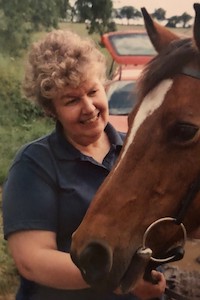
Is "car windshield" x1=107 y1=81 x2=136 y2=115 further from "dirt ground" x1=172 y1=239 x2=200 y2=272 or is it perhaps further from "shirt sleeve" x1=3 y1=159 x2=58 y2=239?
"shirt sleeve" x1=3 y1=159 x2=58 y2=239

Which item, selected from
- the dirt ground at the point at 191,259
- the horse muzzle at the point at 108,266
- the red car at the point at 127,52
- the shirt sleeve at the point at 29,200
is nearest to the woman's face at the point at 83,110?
the shirt sleeve at the point at 29,200

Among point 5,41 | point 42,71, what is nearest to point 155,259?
point 42,71

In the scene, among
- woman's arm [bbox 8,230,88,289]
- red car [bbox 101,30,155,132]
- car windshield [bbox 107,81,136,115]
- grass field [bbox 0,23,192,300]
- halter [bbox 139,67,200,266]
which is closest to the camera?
halter [bbox 139,67,200,266]

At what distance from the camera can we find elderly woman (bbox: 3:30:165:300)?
6.64ft

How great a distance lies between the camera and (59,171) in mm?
2131

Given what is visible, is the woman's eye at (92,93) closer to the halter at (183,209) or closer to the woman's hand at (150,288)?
the halter at (183,209)

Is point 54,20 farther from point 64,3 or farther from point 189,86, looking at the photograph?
point 189,86

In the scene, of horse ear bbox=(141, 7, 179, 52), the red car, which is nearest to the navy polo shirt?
horse ear bbox=(141, 7, 179, 52)

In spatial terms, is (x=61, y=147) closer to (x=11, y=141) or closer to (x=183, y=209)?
(x=183, y=209)

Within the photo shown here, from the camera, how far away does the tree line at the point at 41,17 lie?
1294 centimetres

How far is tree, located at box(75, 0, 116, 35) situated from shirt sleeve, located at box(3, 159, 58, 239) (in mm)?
12081

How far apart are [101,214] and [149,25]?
0.77 metres

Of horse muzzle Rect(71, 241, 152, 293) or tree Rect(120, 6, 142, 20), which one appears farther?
tree Rect(120, 6, 142, 20)

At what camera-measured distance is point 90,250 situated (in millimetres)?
1777
